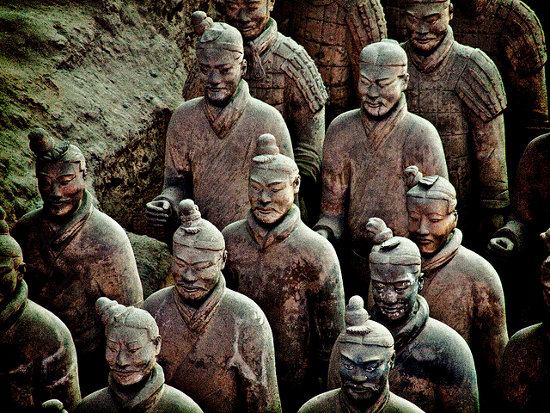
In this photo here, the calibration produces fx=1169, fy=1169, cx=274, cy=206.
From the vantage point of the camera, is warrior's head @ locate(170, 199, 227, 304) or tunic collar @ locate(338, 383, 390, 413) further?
warrior's head @ locate(170, 199, 227, 304)

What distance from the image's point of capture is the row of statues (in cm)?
527

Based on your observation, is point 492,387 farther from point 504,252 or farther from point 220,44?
point 220,44

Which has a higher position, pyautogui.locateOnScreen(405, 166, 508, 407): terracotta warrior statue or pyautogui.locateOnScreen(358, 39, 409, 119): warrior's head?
pyautogui.locateOnScreen(358, 39, 409, 119): warrior's head

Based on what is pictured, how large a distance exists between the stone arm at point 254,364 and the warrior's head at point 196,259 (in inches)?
9.9

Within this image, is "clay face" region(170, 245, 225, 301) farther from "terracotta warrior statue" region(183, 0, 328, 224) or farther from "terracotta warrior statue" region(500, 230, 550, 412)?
"terracotta warrior statue" region(183, 0, 328, 224)

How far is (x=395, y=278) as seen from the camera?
17.5 feet

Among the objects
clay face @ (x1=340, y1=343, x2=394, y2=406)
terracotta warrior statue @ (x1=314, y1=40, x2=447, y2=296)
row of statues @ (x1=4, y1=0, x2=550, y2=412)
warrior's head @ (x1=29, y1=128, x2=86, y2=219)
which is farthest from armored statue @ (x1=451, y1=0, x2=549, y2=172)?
clay face @ (x1=340, y1=343, x2=394, y2=406)

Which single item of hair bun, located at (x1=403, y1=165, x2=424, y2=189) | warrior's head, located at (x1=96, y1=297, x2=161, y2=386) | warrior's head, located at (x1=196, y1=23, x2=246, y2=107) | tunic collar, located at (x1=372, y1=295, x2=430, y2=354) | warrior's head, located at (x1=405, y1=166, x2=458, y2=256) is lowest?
tunic collar, located at (x1=372, y1=295, x2=430, y2=354)

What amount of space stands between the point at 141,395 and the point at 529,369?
5.99 feet

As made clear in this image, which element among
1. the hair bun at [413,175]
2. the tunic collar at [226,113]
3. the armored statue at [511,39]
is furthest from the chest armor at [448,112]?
the hair bun at [413,175]

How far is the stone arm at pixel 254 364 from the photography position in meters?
5.35

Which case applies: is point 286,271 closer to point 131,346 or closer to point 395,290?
point 395,290

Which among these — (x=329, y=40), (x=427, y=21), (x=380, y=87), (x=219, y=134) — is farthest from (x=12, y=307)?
(x=329, y=40)

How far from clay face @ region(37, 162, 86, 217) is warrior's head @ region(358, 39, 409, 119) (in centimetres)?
173
